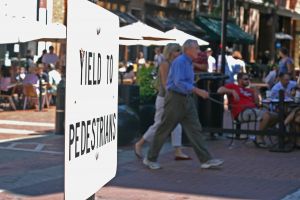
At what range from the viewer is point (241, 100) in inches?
500

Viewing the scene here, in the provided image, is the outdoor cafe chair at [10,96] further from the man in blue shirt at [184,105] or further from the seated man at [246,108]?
the man in blue shirt at [184,105]

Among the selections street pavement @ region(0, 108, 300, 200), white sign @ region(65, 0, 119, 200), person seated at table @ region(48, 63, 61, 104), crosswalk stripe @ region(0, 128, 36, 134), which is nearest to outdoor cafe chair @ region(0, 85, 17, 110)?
person seated at table @ region(48, 63, 61, 104)

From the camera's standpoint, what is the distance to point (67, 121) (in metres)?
2.57

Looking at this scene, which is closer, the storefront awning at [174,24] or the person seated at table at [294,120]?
the person seated at table at [294,120]

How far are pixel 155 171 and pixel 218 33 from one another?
31.7 meters

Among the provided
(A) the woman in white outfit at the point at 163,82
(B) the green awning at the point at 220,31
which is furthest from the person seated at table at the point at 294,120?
(B) the green awning at the point at 220,31

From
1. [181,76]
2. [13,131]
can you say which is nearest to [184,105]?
[181,76]

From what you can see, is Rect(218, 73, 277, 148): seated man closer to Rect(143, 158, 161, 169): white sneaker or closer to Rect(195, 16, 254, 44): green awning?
Rect(143, 158, 161, 169): white sneaker

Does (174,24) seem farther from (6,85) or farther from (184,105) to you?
(184,105)

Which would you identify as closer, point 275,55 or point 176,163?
point 176,163

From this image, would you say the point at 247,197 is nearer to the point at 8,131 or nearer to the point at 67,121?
the point at 67,121

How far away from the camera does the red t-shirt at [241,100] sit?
12.6 m

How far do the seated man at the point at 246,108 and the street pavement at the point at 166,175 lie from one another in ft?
1.62

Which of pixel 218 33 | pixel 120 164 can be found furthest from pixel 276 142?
pixel 218 33
